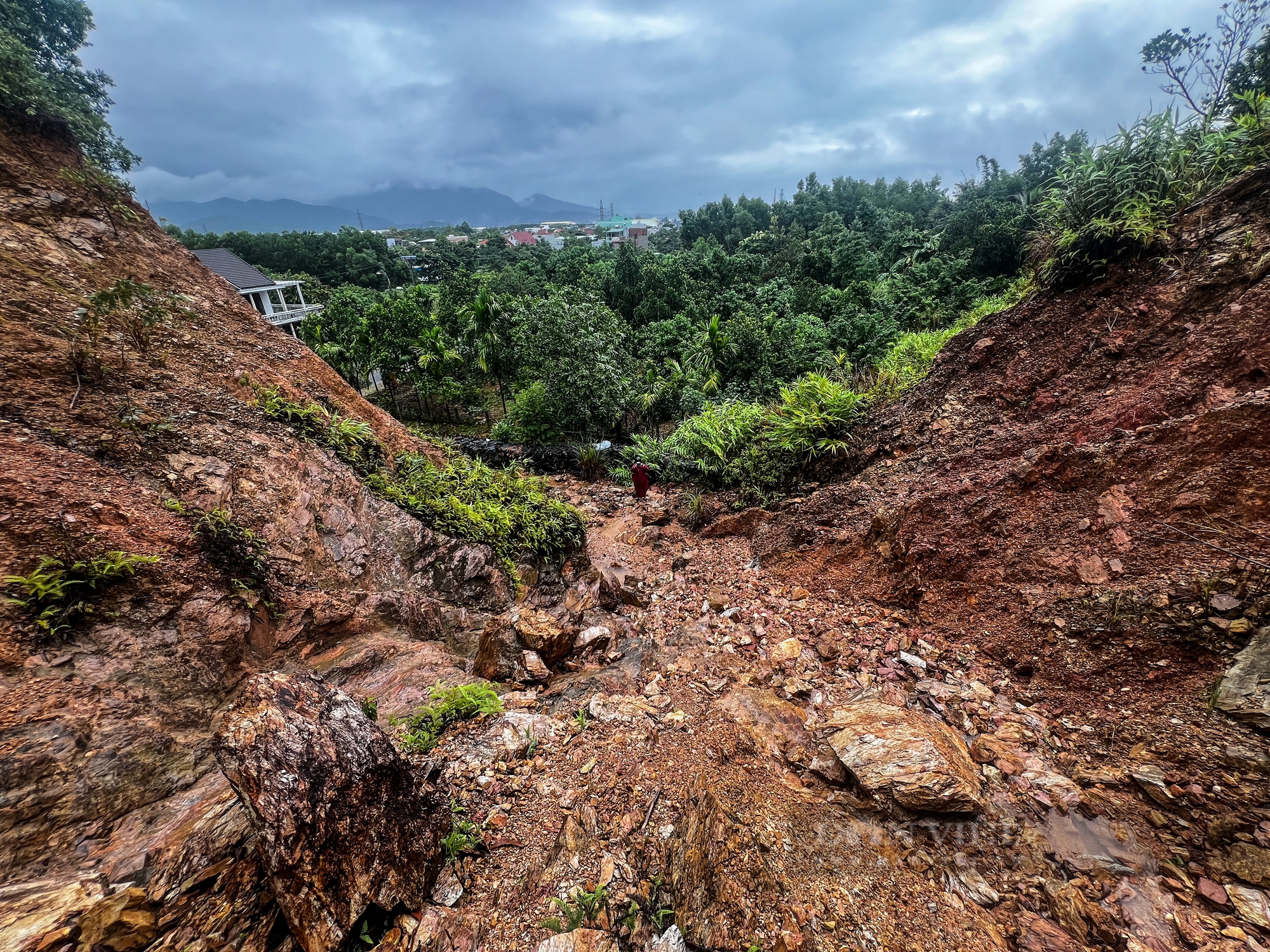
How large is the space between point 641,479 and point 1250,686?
9113 mm

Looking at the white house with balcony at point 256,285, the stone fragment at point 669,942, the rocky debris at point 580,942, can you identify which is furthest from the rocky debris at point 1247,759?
the white house with balcony at point 256,285

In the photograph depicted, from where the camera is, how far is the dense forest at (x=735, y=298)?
546 cm

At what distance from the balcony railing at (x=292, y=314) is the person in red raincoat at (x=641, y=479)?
22516mm

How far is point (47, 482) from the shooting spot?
3250 mm

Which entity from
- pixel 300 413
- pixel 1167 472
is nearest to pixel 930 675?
pixel 1167 472

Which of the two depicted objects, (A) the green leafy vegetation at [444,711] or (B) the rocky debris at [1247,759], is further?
(A) the green leafy vegetation at [444,711]

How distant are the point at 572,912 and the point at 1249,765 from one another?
380cm

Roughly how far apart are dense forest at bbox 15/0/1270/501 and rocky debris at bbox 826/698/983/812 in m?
4.60

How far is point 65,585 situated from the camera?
9.53ft

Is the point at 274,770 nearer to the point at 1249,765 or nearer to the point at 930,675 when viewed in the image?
the point at 930,675

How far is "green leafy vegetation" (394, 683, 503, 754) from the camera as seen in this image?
3.41 meters

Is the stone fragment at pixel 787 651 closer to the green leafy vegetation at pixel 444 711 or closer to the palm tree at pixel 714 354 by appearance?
the green leafy vegetation at pixel 444 711

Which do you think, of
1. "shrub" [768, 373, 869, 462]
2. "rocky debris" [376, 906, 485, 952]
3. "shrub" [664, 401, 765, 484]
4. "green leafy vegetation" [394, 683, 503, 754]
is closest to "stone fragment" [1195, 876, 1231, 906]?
"rocky debris" [376, 906, 485, 952]

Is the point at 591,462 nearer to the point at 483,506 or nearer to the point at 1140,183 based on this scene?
the point at 483,506
